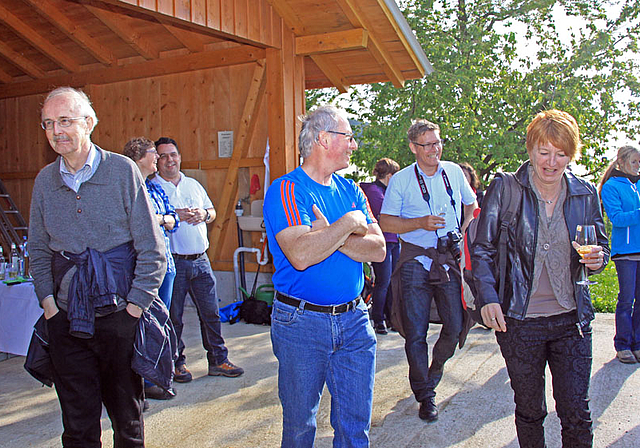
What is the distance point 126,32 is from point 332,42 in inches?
120

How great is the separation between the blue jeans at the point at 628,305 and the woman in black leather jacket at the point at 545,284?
A: 288cm

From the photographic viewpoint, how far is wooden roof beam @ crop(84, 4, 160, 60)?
26.6 feet

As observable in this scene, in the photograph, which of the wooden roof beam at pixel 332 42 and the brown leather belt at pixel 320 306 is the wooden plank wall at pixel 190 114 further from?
the brown leather belt at pixel 320 306

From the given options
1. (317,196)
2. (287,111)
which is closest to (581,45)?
(287,111)

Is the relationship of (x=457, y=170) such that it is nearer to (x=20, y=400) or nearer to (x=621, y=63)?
(x=20, y=400)

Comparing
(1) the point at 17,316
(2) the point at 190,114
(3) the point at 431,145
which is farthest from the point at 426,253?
(2) the point at 190,114

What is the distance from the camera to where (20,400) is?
4793 mm

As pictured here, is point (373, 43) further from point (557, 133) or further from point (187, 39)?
point (557, 133)

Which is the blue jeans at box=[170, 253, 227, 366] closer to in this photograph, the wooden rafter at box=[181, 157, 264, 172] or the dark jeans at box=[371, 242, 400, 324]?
the dark jeans at box=[371, 242, 400, 324]

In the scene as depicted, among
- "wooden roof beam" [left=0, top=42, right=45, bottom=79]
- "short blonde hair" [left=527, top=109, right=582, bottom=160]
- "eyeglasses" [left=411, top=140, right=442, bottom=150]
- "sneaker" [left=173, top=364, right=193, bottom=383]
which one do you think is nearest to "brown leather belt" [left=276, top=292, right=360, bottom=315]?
"short blonde hair" [left=527, top=109, right=582, bottom=160]

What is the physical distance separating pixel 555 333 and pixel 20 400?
418cm

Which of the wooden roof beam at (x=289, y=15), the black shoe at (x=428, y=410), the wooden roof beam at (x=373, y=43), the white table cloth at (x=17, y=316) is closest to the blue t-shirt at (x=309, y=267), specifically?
the black shoe at (x=428, y=410)

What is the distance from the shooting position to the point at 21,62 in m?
9.89

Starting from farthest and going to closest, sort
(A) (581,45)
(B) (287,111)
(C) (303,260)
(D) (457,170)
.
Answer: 1. (A) (581,45)
2. (B) (287,111)
3. (D) (457,170)
4. (C) (303,260)
